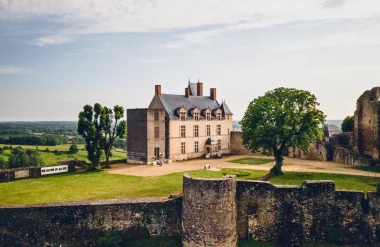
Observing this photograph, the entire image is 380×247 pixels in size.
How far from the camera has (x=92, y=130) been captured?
3341 cm

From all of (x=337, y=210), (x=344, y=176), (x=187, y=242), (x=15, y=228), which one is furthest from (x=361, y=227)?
(x=15, y=228)

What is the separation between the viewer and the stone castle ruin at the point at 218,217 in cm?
1503

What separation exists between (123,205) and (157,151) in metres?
22.1

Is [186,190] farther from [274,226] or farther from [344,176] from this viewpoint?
[344,176]

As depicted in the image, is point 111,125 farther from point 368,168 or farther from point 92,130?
point 368,168

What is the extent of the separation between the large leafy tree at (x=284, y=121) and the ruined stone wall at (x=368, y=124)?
7153 mm

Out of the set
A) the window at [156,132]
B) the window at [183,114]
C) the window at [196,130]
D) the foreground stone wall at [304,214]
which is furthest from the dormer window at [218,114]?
the foreground stone wall at [304,214]

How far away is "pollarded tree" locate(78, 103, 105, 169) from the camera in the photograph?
3347cm

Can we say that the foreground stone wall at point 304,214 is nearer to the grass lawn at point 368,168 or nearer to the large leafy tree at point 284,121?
the large leafy tree at point 284,121

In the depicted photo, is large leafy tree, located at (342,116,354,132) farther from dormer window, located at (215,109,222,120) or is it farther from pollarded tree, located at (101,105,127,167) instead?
pollarded tree, located at (101,105,127,167)

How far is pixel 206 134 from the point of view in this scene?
45469mm

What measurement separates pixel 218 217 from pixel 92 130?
21813 millimetres

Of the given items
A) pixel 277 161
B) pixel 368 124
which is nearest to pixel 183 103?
pixel 277 161

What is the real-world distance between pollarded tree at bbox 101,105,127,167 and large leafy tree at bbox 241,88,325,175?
1451cm
